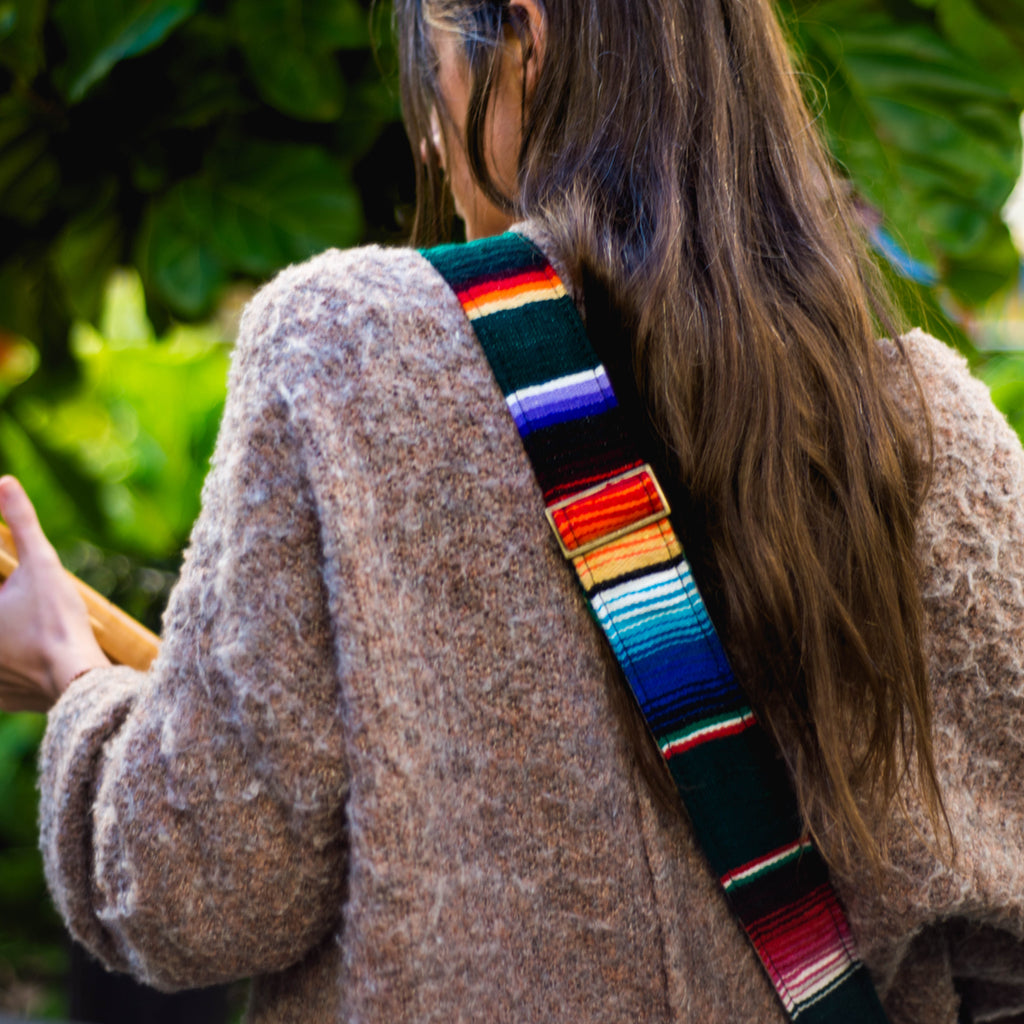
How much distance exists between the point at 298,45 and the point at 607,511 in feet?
3.22

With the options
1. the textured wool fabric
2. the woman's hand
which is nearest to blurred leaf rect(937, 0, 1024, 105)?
the textured wool fabric

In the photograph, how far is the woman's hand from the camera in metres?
0.74

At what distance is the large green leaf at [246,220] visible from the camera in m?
1.31

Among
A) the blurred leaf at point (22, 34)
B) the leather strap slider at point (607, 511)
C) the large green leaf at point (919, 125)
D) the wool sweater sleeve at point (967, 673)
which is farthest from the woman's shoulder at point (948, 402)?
the blurred leaf at point (22, 34)

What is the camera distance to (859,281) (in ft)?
2.19

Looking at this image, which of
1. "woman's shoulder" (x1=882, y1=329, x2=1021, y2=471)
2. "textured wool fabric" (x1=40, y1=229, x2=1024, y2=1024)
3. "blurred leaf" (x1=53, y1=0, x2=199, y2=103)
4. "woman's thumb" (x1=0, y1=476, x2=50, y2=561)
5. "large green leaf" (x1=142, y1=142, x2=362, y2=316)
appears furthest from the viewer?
"large green leaf" (x1=142, y1=142, x2=362, y2=316)

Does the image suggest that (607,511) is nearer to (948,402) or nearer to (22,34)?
(948,402)

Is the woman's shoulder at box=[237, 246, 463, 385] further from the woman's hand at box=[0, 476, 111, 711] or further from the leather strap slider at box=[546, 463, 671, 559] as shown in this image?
the woman's hand at box=[0, 476, 111, 711]

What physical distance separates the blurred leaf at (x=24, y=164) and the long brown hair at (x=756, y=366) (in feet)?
3.07

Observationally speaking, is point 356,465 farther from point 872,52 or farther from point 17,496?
point 872,52

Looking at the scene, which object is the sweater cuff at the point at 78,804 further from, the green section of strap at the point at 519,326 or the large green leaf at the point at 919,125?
the large green leaf at the point at 919,125

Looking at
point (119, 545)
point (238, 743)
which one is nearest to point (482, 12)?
point (238, 743)

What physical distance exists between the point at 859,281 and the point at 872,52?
35.8 inches

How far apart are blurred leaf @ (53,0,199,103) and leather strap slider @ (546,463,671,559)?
93 cm
